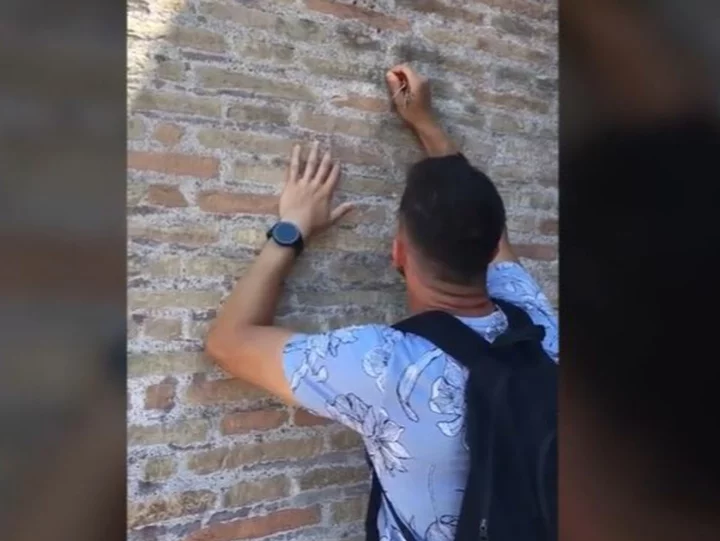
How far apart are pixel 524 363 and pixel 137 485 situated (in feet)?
2.77

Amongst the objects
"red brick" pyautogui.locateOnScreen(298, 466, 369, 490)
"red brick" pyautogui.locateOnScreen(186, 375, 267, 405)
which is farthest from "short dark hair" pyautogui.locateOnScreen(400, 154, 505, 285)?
"red brick" pyautogui.locateOnScreen(298, 466, 369, 490)

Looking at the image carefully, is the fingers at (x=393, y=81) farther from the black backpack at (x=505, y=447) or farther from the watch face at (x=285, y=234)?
the black backpack at (x=505, y=447)

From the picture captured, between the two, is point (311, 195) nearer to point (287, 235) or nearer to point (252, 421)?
point (287, 235)

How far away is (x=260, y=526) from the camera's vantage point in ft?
7.38

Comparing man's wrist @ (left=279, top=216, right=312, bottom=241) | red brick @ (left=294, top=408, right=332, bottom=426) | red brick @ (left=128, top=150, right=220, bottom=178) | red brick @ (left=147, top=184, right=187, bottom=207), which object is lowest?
red brick @ (left=294, top=408, right=332, bottom=426)

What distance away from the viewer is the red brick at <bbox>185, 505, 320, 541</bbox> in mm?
2160

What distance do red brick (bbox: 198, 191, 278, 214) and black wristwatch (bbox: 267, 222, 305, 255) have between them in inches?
2.4

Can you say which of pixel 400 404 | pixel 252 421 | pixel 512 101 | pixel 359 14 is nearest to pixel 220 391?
pixel 252 421

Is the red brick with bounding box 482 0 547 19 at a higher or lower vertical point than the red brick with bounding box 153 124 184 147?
higher

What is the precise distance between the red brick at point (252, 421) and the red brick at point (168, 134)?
622 mm

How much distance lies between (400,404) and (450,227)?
1.27 feet

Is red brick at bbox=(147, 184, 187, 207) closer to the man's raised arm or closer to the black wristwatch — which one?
the black wristwatch
